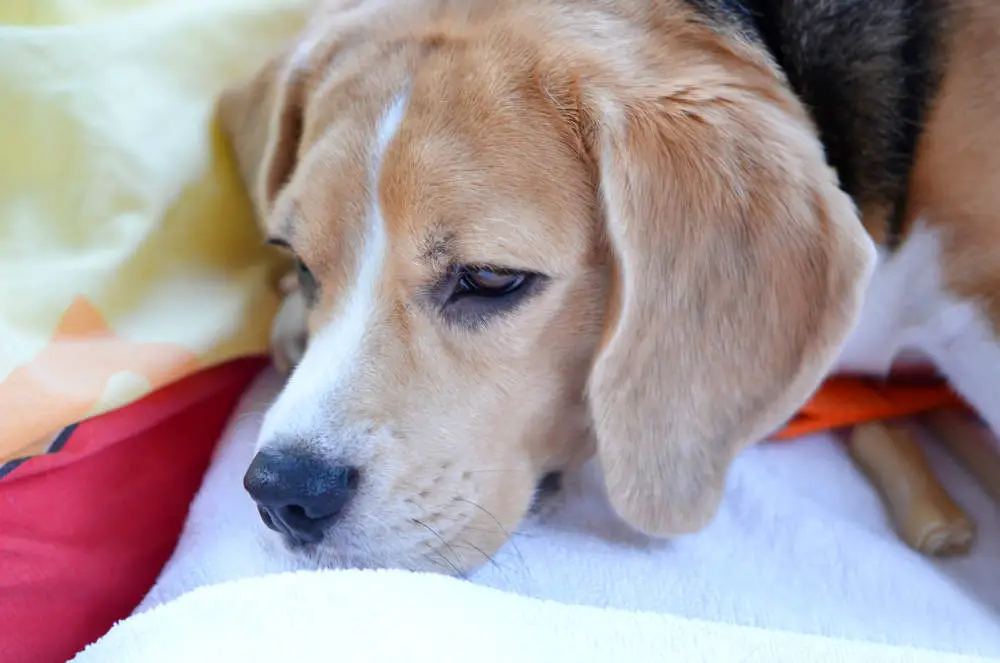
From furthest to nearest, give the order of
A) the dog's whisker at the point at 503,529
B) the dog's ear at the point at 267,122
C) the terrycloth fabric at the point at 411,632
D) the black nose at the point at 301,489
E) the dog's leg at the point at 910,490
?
the dog's ear at the point at 267,122 < the dog's leg at the point at 910,490 < the dog's whisker at the point at 503,529 < the black nose at the point at 301,489 < the terrycloth fabric at the point at 411,632

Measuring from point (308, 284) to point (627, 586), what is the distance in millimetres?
623

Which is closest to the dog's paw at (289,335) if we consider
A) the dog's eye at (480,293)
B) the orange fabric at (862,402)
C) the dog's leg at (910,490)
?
the dog's eye at (480,293)

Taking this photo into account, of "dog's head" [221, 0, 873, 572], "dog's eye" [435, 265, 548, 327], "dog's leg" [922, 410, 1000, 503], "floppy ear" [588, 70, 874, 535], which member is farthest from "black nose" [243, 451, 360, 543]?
"dog's leg" [922, 410, 1000, 503]

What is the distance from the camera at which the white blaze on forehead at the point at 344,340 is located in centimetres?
111

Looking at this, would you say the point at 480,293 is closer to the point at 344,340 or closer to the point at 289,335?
the point at 344,340

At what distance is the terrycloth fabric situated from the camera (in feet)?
2.93

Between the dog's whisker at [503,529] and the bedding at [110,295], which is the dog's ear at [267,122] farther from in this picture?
the dog's whisker at [503,529]

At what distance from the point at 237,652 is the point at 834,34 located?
112 centimetres

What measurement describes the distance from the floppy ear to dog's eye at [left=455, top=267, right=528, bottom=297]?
128 millimetres

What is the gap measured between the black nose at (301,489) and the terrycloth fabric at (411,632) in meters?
0.09

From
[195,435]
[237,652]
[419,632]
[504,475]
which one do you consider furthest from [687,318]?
[195,435]

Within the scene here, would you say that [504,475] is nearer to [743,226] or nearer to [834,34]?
[743,226]

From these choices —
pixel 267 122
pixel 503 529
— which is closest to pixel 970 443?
pixel 503 529

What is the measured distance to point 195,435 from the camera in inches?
57.3
